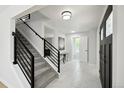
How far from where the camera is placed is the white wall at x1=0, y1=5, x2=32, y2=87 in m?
2.53

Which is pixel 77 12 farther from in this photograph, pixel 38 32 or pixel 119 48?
pixel 119 48

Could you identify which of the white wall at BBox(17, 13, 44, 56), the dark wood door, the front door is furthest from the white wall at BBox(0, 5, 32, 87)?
the front door

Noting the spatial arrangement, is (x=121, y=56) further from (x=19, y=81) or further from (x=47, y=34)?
(x=47, y=34)

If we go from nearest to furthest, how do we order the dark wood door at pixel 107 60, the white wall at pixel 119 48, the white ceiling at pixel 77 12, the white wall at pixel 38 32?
the white wall at pixel 119 48
the dark wood door at pixel 107 60
the white ceiling at pixel 77 12
the white wall at pixel 38 32

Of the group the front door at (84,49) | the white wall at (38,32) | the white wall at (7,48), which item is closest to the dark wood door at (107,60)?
the white wall at (7,48)

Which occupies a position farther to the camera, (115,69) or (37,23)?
(37,23)

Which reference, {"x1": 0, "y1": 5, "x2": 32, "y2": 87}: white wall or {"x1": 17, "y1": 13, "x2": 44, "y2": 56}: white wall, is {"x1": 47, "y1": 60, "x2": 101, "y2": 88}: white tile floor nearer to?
{"x1": 0, "y1": 5, "x2": 32, "y2": 87}: white wall

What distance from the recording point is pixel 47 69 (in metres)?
3.84

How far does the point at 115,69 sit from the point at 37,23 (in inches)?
160

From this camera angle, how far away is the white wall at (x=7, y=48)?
2525 millimetres

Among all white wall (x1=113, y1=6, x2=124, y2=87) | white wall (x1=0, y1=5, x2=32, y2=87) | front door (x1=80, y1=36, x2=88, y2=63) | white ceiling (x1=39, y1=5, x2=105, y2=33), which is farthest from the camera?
front door (x1=80, y1=36, x2=88, y2=63)

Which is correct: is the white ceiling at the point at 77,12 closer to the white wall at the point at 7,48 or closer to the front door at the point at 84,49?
the white wall at the point at 7,48
